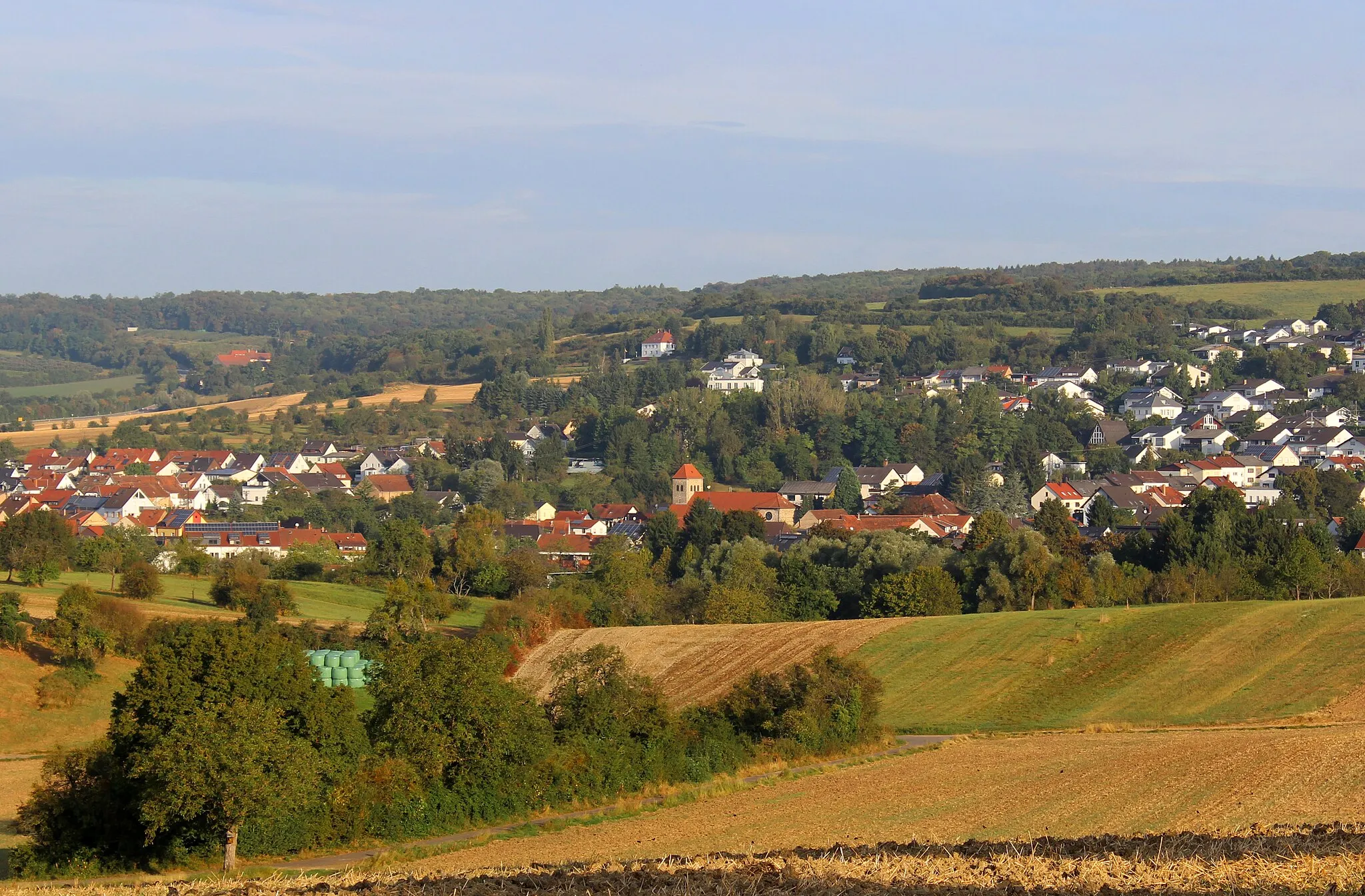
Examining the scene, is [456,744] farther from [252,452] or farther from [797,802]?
[252,452]

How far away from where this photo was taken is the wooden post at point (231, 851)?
21.1 metres

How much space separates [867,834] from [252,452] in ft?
355

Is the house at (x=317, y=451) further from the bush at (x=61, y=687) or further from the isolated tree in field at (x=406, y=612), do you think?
the bush at (x=61, y=687)

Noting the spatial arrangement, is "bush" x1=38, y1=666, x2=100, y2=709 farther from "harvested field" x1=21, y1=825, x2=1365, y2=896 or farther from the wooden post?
"harvested field" x1=21, y1=825, x2=1365, y2=896

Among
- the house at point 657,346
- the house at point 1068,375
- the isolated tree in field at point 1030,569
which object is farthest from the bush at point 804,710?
the house at point 657,346

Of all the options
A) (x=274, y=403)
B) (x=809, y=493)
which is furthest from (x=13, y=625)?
(x=274, y=403)

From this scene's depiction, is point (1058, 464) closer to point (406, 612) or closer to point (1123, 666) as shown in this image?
point (406, 612)

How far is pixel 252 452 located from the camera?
122m

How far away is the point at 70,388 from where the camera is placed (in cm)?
18825

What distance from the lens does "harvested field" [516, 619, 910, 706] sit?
4084cm

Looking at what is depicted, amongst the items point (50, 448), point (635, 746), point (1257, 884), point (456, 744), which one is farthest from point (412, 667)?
point (50, 448)

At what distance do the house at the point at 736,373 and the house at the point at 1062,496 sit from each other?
3827 centimetres

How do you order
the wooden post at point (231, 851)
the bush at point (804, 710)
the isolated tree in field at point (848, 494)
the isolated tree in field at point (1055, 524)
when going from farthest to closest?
1. the isolated tree in field at point (848, 494)
2. the isolated tree in field at point (1055, 524)
3. the bush at point (804, 710)
4. the wooden post at point (231, 851)

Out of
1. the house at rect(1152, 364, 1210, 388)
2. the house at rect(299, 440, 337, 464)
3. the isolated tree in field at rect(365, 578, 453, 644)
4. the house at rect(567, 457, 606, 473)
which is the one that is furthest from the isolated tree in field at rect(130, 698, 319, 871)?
the house at rect(1152, 364, 1210, 388)
